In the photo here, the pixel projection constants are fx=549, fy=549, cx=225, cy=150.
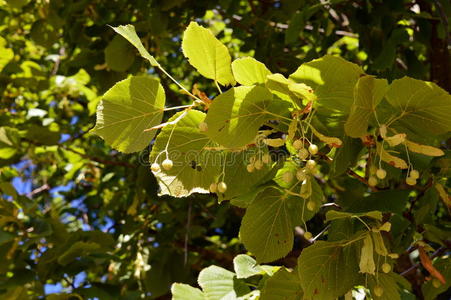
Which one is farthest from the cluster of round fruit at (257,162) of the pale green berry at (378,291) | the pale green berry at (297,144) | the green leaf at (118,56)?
the green leaf at (118,56)

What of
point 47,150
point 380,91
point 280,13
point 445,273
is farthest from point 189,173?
point 47,150

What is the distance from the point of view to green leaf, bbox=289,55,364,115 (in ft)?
3.44

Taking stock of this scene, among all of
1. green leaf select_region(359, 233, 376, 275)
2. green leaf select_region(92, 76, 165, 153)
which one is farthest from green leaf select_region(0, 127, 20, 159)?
green leaf select_region(359, 233, 376, 275)

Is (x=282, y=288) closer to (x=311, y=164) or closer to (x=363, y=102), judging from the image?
(x=311, y=164)

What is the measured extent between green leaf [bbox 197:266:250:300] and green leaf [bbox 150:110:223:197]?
0.44 m

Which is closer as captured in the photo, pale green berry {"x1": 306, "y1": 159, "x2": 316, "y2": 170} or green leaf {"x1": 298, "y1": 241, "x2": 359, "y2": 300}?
pale green berry {"x1": 306, "y1": 159, "x2": 316, "y2": 170}

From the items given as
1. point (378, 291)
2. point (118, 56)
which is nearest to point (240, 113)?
point (378, 291)

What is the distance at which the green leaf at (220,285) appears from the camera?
5.24 ft

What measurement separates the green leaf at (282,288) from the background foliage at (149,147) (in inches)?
16.1

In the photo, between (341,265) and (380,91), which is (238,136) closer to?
(380,91)

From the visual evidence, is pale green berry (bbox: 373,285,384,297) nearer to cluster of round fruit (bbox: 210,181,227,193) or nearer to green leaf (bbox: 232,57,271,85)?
cluster of round fruit (bbox: 210,181,227,193)

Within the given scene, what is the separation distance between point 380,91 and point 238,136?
29 cm

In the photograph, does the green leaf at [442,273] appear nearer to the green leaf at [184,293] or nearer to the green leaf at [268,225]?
the green leaf at [268,225]

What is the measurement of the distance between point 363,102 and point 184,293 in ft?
2.68
